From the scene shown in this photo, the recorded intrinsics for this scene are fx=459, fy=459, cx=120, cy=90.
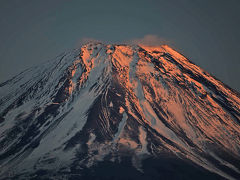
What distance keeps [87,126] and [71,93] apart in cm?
2603

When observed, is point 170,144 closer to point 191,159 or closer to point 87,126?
point 191,159

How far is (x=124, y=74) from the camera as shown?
19875 centimetres

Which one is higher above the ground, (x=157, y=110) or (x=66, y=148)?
(x=157, y=110)


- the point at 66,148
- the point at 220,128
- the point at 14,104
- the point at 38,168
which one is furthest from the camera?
the point at 14,104

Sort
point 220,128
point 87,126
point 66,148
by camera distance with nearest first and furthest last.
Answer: point 66,148, point 87,126, point 220,128

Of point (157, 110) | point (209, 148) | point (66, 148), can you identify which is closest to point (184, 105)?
point (157, 110)

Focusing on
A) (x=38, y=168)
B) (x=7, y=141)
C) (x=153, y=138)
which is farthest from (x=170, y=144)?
(x=7, y=141)

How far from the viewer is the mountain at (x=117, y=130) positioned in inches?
5571

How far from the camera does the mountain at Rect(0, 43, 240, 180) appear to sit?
464 ft

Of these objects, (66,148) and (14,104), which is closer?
(66,148)

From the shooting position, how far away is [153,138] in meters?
160

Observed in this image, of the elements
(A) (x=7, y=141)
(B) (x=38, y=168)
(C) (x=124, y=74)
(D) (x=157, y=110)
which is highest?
(C) (x=124, y=74)

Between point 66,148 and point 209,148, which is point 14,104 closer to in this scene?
point 66,148

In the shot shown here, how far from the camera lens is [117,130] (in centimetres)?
16138
